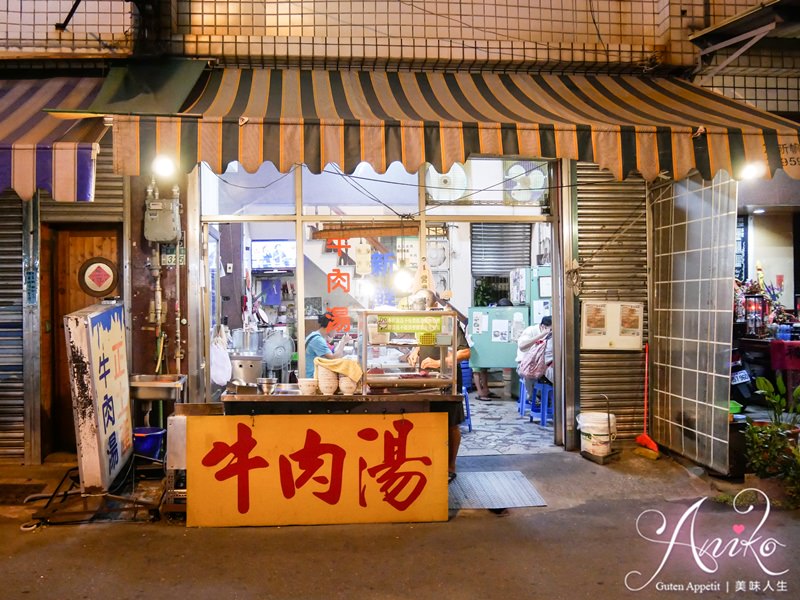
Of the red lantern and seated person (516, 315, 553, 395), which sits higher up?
the red lantern

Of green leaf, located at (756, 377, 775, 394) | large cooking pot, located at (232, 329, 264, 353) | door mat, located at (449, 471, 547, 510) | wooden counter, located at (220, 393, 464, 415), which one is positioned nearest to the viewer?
wooden counter, located at (220, 393, 464, 415)

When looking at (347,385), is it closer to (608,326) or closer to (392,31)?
(608,326)

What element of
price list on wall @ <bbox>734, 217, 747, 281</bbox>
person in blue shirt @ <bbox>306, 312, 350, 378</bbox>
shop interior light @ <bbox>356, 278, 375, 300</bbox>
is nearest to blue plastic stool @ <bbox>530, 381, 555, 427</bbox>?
shop interior light @ <bbox>356, 278, 375, 300</bbox>

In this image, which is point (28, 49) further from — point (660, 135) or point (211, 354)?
point (660, 135)

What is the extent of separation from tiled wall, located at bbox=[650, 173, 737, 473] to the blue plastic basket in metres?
5.80

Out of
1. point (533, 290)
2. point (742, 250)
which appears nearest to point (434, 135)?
point (533, 290)

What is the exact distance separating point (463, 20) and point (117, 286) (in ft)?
17.2

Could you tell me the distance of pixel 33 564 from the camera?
4.44m

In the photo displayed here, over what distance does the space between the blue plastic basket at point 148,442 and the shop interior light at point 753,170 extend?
20.3ft

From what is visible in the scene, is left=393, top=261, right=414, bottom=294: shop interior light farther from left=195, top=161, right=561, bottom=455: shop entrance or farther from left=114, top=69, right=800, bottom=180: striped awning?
left=114, top=69, right=800, bottom=180: striped awning

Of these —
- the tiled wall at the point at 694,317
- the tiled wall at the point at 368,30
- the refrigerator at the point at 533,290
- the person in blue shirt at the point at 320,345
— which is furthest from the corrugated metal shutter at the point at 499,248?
the person in blue shirt at the point at 320,345

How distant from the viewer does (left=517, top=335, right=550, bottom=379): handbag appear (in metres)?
8.88

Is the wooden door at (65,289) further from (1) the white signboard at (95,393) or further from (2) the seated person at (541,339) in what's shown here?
(2) the seated person at (541,339)

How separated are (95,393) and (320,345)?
260cm
